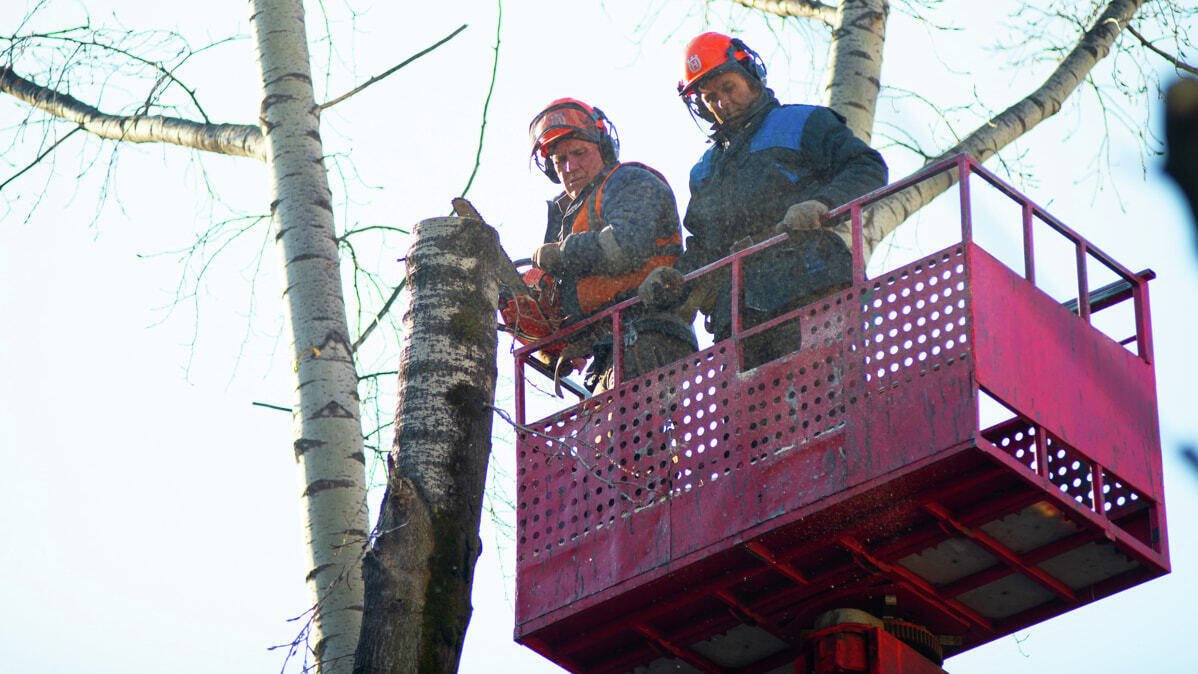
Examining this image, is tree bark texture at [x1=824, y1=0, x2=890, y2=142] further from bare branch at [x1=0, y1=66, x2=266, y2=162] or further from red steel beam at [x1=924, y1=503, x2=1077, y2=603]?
red steel beam at [x1=924, y1=503, x2=1077, y2=603]

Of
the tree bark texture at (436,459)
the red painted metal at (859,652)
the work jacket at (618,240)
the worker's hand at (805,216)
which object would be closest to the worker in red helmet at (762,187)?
the worker's hand at (805,216)

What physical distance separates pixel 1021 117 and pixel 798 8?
1.64 m

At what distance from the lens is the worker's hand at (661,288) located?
5.52m

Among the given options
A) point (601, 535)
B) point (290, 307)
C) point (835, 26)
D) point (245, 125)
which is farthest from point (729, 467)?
point (835, 26)

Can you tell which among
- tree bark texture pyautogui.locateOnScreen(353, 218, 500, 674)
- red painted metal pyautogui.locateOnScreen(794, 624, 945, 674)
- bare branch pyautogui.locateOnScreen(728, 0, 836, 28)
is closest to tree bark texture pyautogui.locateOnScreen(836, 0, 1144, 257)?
bare branch pyautogui.locateOnScreen(728, 0, 836, 28)

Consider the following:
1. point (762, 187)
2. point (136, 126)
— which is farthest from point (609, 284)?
point (136, 126)

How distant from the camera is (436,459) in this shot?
164 inches

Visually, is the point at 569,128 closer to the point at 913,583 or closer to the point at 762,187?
the point at 762,187

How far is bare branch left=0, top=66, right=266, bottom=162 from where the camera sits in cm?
715

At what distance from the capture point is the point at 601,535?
209 inches

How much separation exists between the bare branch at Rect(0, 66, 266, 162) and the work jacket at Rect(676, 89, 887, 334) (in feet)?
7.72

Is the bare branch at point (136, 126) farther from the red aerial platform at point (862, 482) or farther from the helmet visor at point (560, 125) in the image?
the red aerial platform at point (862, 482)

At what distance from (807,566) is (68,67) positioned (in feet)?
16.3

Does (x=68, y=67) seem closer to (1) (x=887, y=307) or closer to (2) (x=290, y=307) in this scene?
(2) (x=290, y=307)
